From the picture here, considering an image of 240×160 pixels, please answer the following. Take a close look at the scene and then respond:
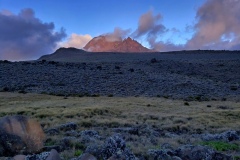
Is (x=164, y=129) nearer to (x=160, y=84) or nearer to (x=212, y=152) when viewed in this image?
(x=212, y=152)

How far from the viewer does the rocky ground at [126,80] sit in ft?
210

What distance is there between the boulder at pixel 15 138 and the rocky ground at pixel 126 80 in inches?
1853

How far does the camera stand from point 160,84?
72812mm

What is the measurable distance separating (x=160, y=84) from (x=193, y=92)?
29.5 feet

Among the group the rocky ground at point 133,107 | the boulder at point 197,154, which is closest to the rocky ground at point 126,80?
the rocky ground at point 133,107

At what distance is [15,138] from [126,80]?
204 ft

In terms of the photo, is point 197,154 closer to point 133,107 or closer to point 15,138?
point 15,138

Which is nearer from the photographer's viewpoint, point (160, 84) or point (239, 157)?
point (239, 157)

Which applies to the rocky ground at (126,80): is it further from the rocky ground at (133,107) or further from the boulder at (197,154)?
the boulder at (197,154)

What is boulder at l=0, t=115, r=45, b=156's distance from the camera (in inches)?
519

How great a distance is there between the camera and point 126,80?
246 ft

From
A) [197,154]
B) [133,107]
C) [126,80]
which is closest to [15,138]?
[197,154]

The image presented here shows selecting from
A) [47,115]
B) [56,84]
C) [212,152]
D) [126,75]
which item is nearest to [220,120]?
[47,115]

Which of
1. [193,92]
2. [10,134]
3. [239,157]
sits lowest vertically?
[193,92]
